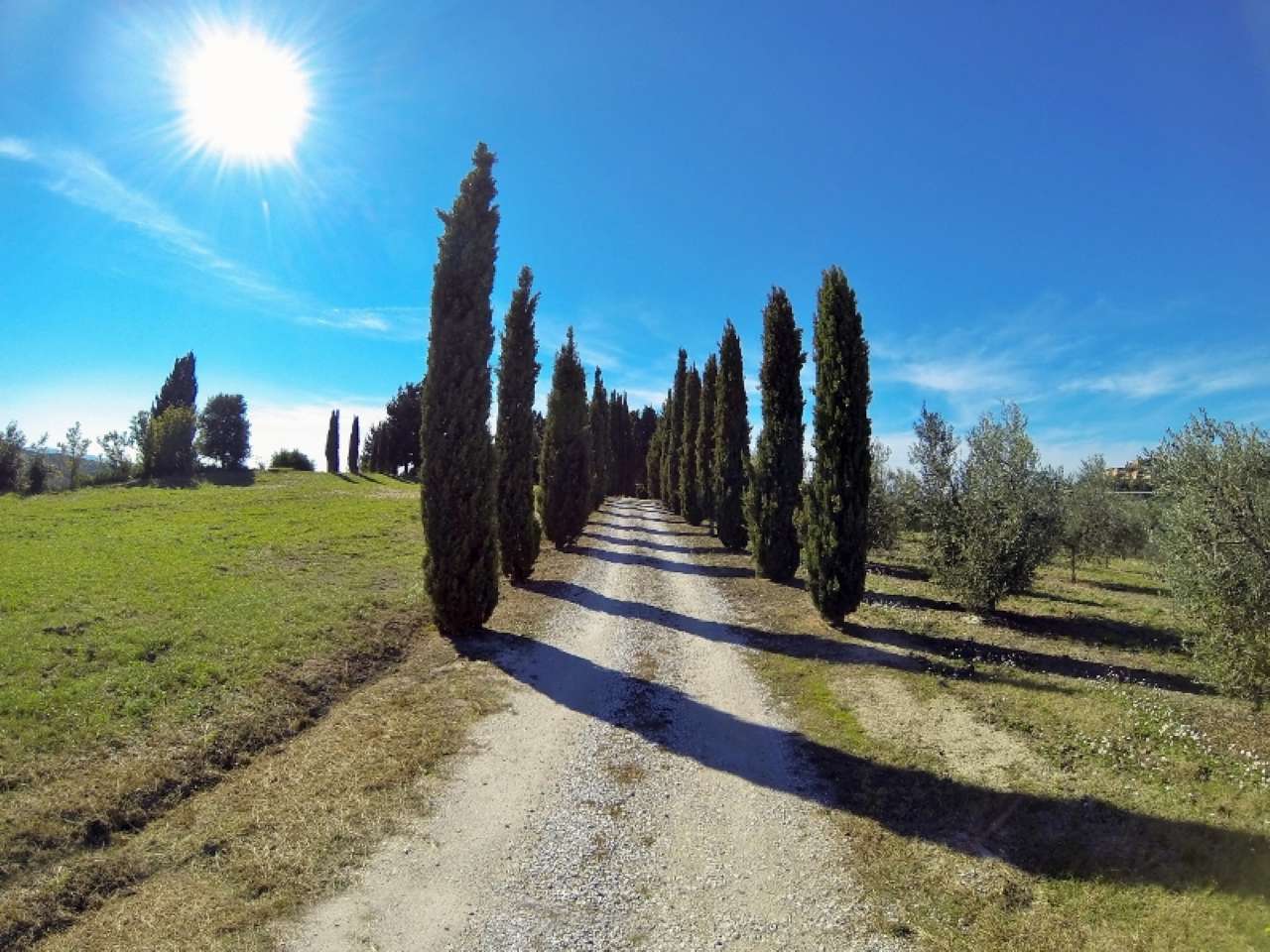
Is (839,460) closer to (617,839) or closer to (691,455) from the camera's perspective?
(617,839)

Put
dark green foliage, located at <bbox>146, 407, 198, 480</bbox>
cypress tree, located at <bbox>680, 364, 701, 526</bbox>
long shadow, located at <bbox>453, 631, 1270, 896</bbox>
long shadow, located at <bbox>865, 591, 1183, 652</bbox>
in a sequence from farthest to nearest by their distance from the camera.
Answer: dark green foliage, located at <bbox>146, 407, 198, 480</bbox>, cypress tree, located at <bbox>680, 364, 701, 526</bbox>, long shadow, located at <bbox>865, 591, 1183, 652</bbox>, long shadow, located at <bbox>453, 631, 1270, 896</bbox>

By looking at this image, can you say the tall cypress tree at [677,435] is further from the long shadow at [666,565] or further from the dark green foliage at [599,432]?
the long shadow at [666,565]

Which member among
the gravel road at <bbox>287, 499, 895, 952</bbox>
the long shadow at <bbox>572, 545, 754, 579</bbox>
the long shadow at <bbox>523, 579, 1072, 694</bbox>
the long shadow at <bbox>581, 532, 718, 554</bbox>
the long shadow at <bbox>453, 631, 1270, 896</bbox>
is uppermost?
the long shadow at <bbox>581, 532, 718, 554</bbox>

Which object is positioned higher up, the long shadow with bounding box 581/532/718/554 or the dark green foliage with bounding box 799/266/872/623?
the dark green foliage with bounding box 799/266/872/623

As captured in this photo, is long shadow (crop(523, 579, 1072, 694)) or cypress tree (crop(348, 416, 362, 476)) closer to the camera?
long shadow (crop(523, 579, 1072, 694))

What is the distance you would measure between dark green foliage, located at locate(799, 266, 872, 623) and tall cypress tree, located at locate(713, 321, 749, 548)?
11.7 metres

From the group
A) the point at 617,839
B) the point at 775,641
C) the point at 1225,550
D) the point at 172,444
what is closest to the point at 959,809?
the point at 617,839

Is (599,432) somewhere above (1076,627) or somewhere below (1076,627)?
above

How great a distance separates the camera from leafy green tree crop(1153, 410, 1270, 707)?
315 inches

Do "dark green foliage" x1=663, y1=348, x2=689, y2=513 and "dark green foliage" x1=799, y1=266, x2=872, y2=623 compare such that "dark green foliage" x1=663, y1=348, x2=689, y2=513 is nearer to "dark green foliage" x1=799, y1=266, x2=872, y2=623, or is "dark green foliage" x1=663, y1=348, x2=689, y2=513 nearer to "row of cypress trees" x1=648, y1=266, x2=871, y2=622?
"row of cypress trees" x1=648, y1=266, x2=871, y2=622

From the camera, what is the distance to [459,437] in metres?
13.4

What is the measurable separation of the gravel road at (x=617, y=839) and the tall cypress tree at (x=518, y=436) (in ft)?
25.3

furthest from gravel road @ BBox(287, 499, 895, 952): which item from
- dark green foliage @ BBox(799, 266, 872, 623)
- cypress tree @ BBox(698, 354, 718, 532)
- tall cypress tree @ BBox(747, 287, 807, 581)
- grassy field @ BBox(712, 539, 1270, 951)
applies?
cypress tree @ BBox(698, 354, 718, 532)

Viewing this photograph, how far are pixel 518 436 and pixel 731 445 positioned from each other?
10.4m
